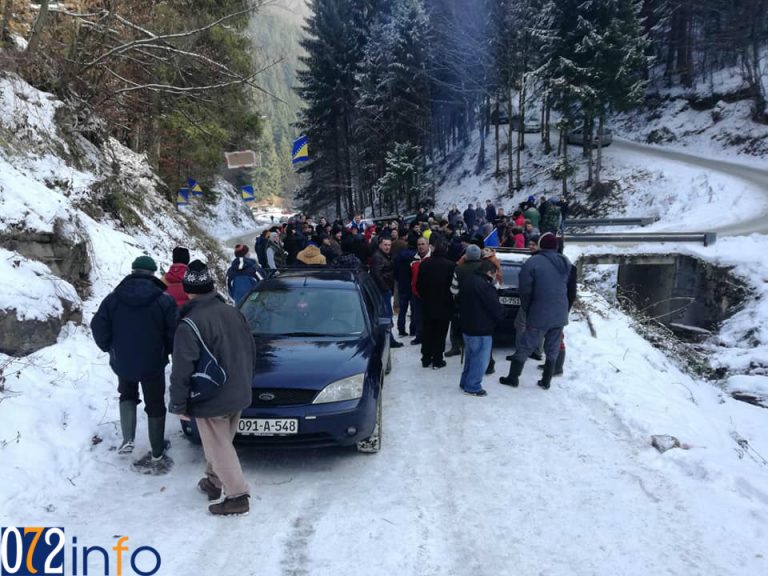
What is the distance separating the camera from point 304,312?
20.5 ft

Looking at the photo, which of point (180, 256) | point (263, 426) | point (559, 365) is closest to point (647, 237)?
point (559, 365)

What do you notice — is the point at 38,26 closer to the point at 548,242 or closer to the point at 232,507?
the point at 548,242

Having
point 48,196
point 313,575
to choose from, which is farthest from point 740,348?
point 48,196

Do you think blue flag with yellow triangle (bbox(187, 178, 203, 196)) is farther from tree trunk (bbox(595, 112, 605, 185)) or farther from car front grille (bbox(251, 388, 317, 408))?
car front grille (bbox(251, 388, 317, 408))

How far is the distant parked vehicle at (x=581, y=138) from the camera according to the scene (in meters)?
34.6

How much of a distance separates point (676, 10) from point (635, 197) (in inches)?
803

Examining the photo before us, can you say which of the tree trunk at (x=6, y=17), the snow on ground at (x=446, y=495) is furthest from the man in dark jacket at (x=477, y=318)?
the tree trunk at (x=6, y=17)

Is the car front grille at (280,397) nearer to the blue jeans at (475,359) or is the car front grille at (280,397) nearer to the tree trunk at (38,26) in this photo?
the blue jeans at (475,359)

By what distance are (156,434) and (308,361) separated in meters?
1.55

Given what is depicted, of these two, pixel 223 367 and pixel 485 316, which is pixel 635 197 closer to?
pixel 485 316

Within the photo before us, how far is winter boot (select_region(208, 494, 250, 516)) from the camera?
4223 millimetres

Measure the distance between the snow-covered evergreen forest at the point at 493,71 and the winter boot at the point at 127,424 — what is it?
2881 cm

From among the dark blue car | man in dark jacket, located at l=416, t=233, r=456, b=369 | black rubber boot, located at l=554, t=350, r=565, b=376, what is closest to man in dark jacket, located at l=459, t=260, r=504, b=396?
man in dark jacket, located at l=416, t=233, r=456, b=369

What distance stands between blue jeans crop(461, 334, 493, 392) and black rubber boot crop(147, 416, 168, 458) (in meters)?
3.82
